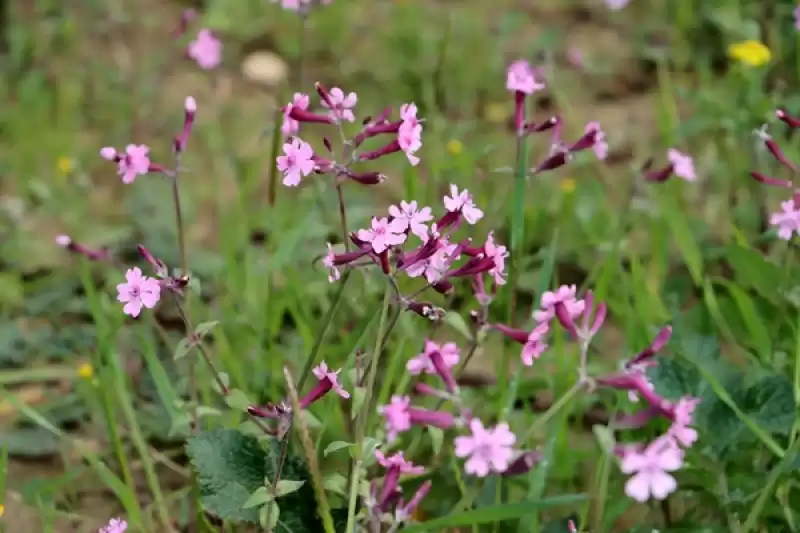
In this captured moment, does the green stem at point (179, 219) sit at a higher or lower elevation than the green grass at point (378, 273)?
higher

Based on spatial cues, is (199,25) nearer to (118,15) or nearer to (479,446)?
(118,15)

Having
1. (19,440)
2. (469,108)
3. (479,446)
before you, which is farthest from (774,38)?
(19,440)

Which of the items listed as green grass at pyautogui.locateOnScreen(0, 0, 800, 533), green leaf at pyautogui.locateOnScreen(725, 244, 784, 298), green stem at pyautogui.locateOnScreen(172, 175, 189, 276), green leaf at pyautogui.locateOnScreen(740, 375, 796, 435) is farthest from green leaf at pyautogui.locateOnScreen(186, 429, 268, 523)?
green leaf at pyautogui.locateOnScreen(725, 244, 784, 298)

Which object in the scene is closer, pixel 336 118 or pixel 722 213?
pixel 336 118

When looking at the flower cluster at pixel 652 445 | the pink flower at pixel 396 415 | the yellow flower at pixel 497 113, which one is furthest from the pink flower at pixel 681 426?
the yellow flower at pixel 497 113

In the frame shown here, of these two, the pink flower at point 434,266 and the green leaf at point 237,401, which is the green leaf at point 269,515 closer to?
the green leaf at point 237,401

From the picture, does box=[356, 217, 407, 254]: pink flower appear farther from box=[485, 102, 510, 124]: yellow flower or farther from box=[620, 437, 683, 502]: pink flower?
box=[485, 102, 510, 124]: yellow flower
